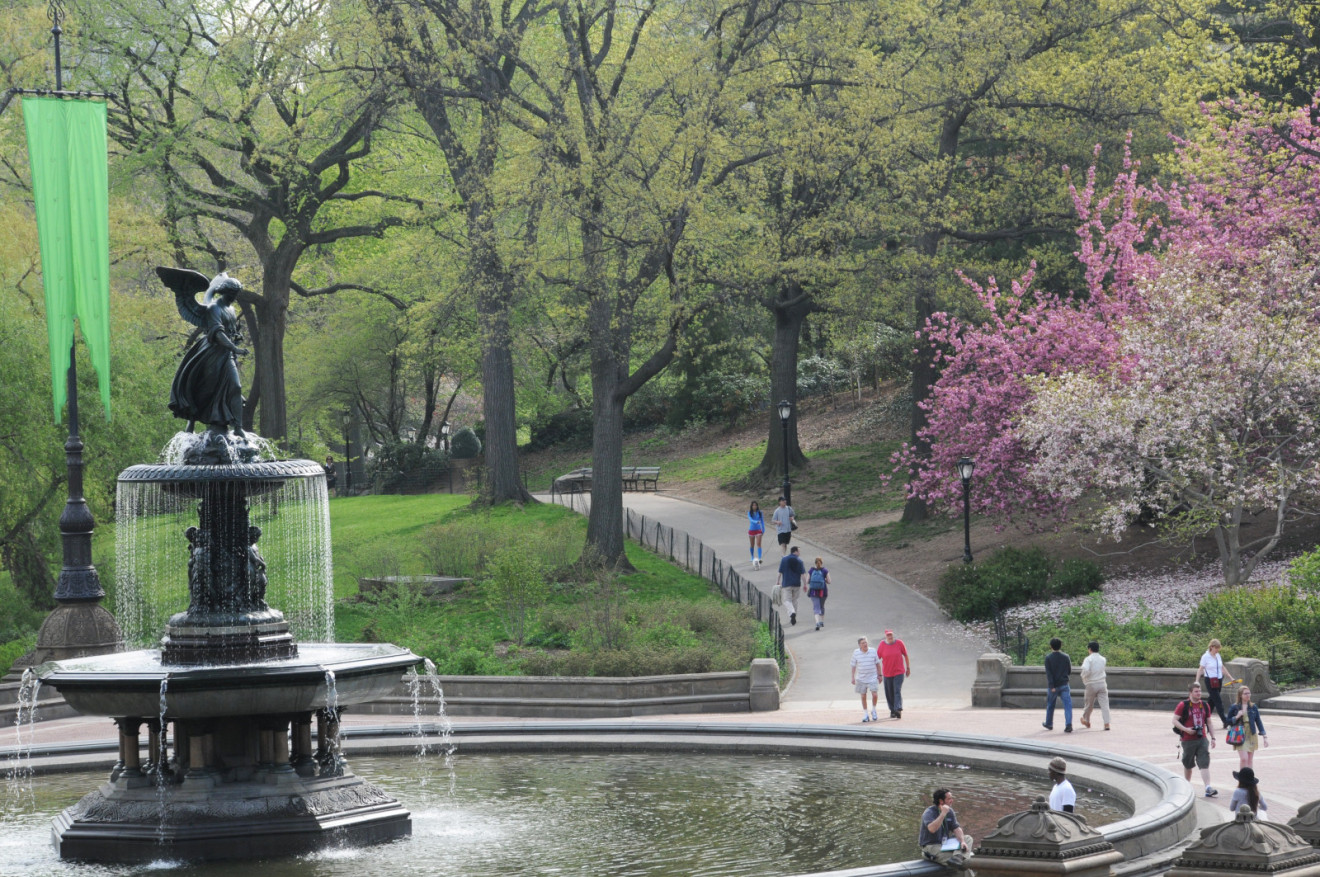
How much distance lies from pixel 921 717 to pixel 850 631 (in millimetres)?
7648

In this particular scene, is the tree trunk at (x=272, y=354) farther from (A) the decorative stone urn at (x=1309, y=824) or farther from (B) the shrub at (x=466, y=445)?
(A) the decorative stone urn at (x=1309, y=824)

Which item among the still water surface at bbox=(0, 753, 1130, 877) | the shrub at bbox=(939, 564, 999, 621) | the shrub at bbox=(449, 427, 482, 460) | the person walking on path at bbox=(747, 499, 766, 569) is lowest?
the still water surface at bbox=(0, 753, 1130, 877)

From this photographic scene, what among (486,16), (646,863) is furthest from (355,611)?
A: (646,863)

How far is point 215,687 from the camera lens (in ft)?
46.4

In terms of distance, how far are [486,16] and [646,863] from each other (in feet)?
84.9

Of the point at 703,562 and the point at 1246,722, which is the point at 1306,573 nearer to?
the point at 1246,722

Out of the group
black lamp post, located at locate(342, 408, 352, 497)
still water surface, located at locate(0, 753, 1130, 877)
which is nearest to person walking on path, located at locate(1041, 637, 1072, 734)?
still water surface, located at locate(0, 753, 1130, 877)

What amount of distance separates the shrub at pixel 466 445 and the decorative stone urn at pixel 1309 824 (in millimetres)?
52612

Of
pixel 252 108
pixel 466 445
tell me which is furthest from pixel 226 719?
pixel 466 445

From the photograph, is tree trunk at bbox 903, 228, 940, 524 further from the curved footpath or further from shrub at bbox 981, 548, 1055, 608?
shrub at bbox 981, 548, 1055, 608

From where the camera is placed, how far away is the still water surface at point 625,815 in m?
13.7

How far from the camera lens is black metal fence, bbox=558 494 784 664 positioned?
30391 millimetres

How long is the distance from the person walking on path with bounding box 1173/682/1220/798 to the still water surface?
105 centimetres

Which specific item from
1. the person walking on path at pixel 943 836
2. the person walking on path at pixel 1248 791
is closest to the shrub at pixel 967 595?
the person walking on path at pixel 1248 791
